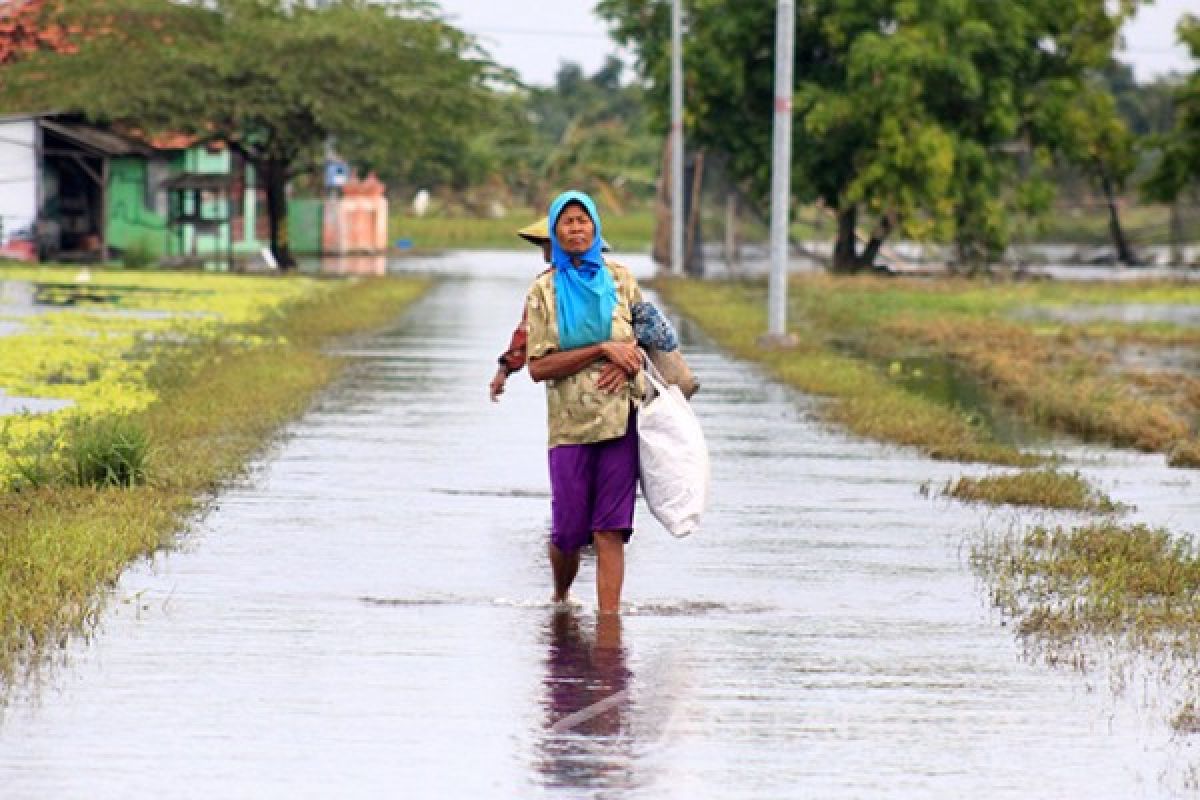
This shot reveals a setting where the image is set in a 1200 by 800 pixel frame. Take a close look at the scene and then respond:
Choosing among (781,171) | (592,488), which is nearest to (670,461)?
(592,488)

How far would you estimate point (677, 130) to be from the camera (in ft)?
157

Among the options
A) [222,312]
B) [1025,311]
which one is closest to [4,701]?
[222,312]

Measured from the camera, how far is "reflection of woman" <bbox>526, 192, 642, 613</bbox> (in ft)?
33.8

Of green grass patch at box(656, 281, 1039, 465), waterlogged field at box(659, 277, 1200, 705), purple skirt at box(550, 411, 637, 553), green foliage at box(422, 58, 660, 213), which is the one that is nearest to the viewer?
purple skirt at box(550, 411, 637, 553)

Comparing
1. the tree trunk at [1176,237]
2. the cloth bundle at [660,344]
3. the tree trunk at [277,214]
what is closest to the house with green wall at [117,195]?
the tree trunk at [277,214]

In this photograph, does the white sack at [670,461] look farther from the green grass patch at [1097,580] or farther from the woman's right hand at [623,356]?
the green grass patch at [1097,580]

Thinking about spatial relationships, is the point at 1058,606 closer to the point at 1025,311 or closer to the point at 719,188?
the point at 1025,311

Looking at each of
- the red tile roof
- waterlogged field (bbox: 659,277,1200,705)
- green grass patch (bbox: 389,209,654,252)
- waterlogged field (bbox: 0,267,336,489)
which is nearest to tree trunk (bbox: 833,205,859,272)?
waterlogged field (bbox: 659,277,1200,705)

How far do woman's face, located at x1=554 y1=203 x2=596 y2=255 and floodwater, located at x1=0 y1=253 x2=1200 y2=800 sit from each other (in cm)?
148

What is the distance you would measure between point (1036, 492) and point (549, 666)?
19.3ft

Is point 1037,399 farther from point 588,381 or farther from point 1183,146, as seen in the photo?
point 1183,146

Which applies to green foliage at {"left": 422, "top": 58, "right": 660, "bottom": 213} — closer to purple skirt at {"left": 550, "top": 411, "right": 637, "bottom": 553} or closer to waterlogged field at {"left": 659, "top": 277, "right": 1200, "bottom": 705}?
waterlogged field at {"left": 659, "top": 277, "right": 1200, "bottom": 705}

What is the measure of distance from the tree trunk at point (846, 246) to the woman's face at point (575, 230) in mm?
42244

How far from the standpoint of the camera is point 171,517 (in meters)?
12.9
